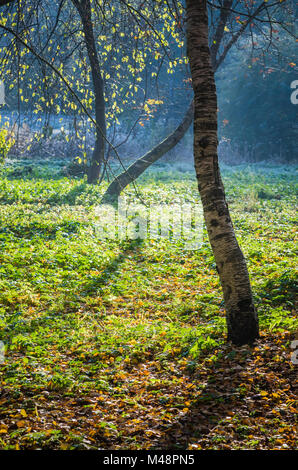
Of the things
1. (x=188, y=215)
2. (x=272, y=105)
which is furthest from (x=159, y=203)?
(x=272, y=105)

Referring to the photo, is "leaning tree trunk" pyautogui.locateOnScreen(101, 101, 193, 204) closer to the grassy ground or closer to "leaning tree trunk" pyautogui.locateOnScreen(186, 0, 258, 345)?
the grassy ground

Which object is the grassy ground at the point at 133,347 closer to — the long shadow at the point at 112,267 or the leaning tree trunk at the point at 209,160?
the long shadow at the point at 112,267

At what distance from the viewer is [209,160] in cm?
451

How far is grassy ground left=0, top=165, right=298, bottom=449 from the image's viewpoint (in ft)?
11.0

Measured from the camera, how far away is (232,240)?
455 cm

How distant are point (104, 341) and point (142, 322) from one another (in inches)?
30.9

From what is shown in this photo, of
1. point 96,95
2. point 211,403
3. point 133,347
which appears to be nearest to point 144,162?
point 96,95

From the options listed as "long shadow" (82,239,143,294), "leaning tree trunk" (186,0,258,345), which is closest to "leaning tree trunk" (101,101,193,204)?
"long shadow" (82,239,143,294)

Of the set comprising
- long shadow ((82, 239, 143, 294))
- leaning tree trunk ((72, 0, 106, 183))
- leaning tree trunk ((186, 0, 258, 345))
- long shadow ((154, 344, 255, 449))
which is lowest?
long shadow ((154, 344, 255, 449))

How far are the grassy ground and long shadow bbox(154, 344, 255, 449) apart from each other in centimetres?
1

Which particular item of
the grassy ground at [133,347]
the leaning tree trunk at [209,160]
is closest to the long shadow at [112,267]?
the grassy ground at [133,347]

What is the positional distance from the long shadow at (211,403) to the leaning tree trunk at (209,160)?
0.64m

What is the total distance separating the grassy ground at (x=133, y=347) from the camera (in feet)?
11.0

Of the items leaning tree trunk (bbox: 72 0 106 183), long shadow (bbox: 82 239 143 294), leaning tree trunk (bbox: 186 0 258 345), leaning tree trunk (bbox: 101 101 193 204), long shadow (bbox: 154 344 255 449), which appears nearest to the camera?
long shadow (bbox: 154 344 255 449)
